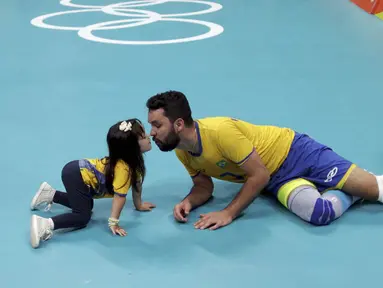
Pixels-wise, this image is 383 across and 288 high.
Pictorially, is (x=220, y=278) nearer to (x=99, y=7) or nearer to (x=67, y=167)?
(x=67, y=167)

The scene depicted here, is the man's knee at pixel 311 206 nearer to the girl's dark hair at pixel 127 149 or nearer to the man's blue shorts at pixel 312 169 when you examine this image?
the man's blue shorts at pixel 312 169

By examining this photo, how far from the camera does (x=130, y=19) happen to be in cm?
767

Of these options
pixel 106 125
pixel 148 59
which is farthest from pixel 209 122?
pixel 148 59

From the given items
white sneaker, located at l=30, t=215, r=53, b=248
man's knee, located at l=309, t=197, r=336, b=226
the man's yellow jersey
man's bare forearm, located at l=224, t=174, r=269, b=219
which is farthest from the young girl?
man's knee, located at l=309, t=197, r=336, b=226

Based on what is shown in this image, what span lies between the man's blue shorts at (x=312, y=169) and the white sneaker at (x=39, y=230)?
1296mm

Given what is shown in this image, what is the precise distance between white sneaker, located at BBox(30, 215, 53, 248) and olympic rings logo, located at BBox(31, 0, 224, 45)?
13.1ft

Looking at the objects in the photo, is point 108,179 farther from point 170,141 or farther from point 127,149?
point 170,141

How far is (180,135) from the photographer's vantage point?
2.82 metres

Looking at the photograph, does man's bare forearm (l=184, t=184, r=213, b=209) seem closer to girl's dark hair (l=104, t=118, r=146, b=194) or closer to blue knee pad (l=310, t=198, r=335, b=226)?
girl's dark hair (l=104, t=118, r=146, b=194)

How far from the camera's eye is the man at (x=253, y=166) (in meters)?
2.82

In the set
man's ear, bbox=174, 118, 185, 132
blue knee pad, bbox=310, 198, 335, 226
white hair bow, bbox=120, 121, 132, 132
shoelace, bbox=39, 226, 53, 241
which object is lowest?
shoelace, bbox=39, 226, 53, 241

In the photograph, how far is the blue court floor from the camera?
2613mm

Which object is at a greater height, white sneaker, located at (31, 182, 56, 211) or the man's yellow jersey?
the man's yellow jersey

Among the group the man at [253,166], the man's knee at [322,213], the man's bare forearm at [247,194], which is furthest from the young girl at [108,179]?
the man's knee at [322,213]
